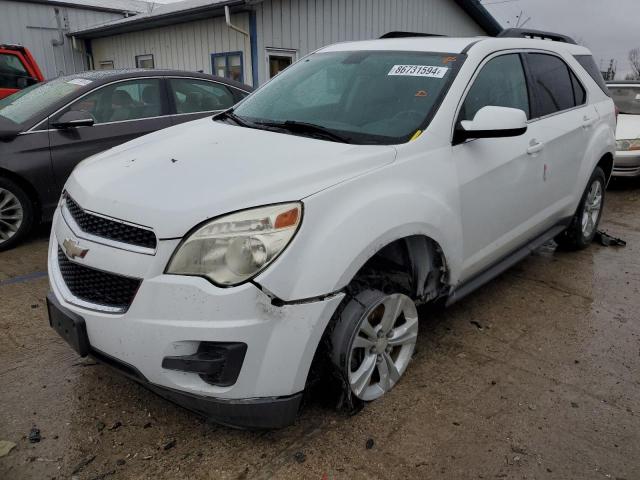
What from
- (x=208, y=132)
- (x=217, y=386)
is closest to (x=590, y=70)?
(x=208, y=132)

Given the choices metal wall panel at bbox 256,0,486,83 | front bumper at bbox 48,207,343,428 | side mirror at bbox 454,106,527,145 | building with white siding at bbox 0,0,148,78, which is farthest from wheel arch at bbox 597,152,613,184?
building with white siding at bbox 0,0,148,78

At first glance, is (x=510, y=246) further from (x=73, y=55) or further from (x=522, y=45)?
(x=73, y=55)

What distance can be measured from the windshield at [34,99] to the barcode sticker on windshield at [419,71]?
10.8ft

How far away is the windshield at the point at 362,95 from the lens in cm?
274

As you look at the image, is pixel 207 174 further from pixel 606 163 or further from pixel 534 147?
pixel 606 163

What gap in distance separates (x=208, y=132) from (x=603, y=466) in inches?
97.6

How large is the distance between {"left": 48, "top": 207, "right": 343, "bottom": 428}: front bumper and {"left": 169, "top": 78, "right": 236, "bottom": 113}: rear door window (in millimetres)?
3684

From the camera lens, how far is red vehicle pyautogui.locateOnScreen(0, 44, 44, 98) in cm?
789

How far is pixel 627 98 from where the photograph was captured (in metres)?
8.58

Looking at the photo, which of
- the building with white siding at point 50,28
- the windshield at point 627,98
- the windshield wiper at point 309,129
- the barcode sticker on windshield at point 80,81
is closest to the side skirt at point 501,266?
the windshield wiper at point 309,129

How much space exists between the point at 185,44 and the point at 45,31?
Result: 211 inches

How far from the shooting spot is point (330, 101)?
3.09 metres

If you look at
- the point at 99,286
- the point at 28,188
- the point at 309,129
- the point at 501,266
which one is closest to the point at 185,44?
the point at 28,188

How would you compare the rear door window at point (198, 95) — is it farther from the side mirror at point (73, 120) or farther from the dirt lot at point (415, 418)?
the dirt lot at point (415, 418)
